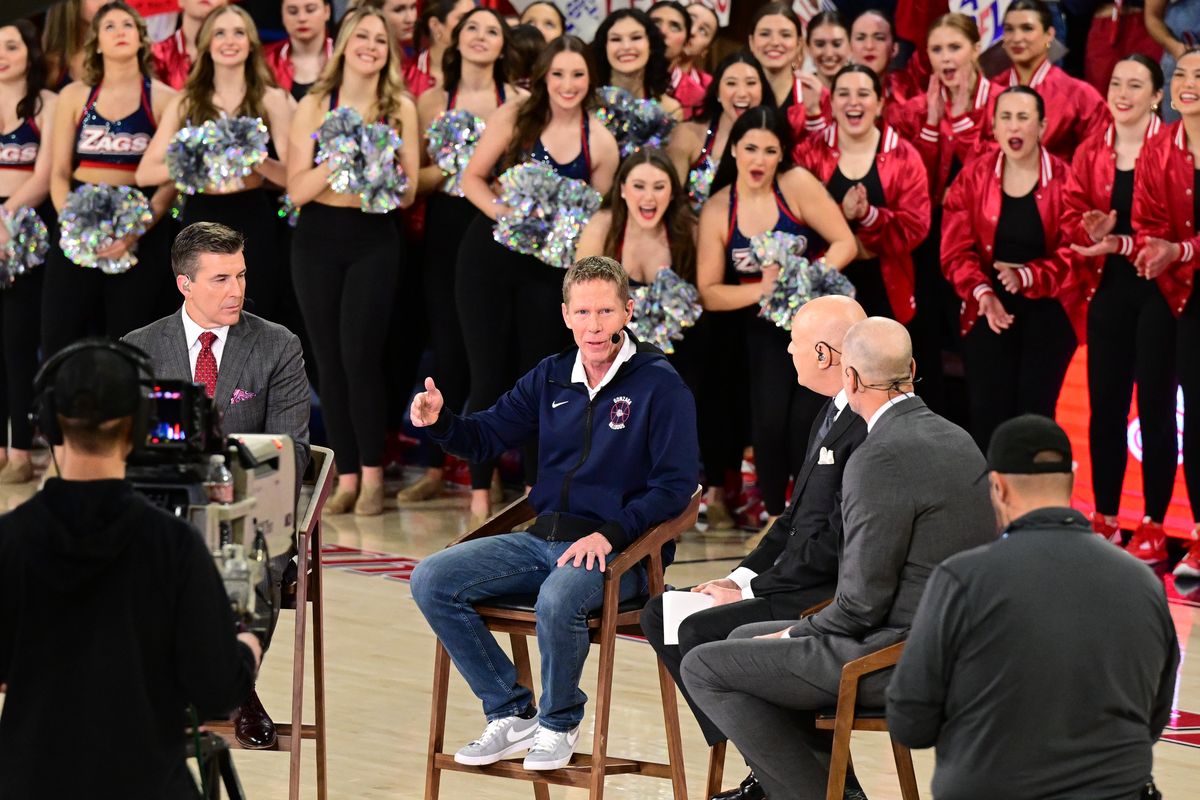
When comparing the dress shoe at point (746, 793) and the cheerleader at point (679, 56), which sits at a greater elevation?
the cheerleader at point (679, 56)

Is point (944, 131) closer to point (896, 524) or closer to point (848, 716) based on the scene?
point (896, 524)

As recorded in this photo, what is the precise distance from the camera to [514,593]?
4.72m

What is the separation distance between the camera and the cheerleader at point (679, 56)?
8539mm

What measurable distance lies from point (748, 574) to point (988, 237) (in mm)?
3457

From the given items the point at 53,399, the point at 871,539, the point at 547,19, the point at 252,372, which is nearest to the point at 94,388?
the point at 53,399

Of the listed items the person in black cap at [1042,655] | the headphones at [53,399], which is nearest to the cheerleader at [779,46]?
the person in black cap at [1042,655]

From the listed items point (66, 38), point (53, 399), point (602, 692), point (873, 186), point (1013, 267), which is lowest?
point (602, 692)

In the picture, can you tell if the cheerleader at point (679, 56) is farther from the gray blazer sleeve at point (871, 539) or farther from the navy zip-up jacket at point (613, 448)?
the gray blazer sleeve at point (871, 539)

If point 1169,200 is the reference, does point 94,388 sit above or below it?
below

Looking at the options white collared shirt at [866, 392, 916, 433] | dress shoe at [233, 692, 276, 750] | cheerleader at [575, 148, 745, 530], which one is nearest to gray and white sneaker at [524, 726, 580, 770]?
dress shoe at [233, 692, 276, 750]

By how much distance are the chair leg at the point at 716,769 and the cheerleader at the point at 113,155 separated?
501cm

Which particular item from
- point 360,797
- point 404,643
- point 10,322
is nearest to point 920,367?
point 404,643

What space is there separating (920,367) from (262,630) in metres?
5.27

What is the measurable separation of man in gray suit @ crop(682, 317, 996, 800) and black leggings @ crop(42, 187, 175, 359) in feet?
17.5
